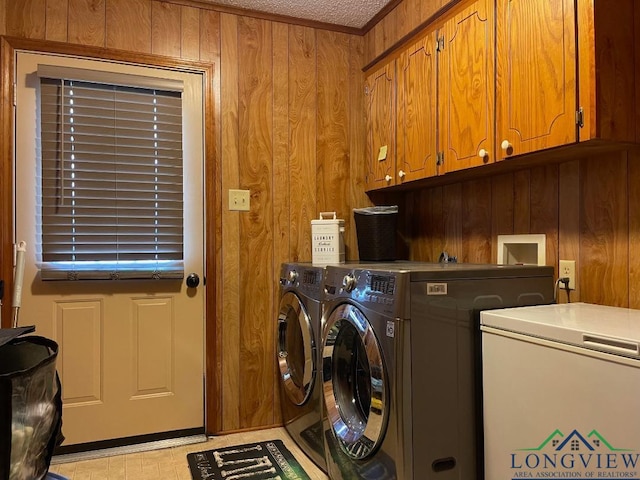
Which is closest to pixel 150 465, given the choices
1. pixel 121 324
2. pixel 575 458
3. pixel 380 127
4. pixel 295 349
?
pixel 121 324

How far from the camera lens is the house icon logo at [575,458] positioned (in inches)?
46.7

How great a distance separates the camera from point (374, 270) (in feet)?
5.69

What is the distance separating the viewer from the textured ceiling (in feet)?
8.52

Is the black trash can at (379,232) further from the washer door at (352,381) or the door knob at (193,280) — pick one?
the door knob at (193,280)

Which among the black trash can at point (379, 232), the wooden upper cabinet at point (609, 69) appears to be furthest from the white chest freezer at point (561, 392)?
the black trash can at point (379, 232)

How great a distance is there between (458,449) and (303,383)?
2.95 ft

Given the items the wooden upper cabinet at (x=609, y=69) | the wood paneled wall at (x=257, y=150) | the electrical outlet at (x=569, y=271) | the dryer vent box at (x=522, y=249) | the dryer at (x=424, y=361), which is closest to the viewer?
the wooden upper cabinet at (x=609, y=69)

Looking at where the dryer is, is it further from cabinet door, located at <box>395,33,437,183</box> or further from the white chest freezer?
cabinet door, located at <box>395,33,437,183</box>

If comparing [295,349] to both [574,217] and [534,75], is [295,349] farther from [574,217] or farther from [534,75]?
[534,75]

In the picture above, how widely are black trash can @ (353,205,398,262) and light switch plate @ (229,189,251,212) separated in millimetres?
657

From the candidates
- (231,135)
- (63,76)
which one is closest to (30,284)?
(63,76)

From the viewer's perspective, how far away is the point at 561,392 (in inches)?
52.4

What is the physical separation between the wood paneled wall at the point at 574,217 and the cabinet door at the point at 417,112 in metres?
0.30

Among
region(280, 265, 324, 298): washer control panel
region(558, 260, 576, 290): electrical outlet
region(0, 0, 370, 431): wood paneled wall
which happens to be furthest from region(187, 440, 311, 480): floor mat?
region(558, 260, 576, 290): electrical outlet
